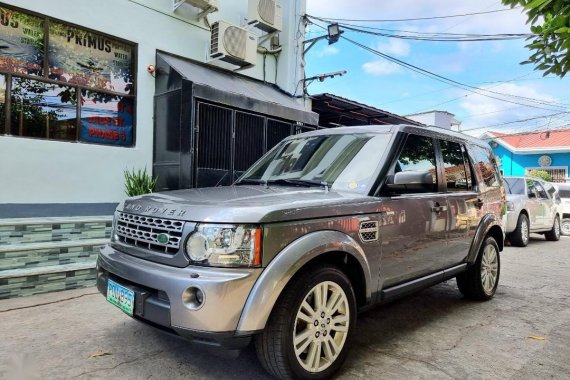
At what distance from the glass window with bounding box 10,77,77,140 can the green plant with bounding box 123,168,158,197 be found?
1.07 m

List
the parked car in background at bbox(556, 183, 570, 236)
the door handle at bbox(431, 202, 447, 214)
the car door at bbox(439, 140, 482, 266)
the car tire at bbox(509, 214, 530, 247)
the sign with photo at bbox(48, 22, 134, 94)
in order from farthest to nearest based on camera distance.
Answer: the parked car in background at bbox(556, 183, 570, 236)
the car tire at bbox(509, 214, 530, 247)
the sign with photo at bbox(48, 22, 134, 94)
the car door at bbox(439, 140, 482, 266)
the door handle at bbox(431, 202, 447, 214)

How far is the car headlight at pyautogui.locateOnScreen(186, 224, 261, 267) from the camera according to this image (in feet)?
7.23

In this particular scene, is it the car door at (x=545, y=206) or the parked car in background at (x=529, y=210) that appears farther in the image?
the car door at (x=545, y=206)

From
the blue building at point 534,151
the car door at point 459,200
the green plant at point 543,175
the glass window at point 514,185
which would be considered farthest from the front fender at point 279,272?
the blue building at point 534,151

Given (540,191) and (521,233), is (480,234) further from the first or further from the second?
(540,191)

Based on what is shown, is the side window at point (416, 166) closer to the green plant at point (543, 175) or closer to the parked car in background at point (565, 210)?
the parked car in background at point (565, 210)

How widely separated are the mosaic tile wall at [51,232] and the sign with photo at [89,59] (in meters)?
2.72

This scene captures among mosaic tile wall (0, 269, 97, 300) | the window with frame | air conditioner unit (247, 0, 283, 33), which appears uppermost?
air conditioner unit (247, 0, 283, 33)

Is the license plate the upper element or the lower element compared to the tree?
lower

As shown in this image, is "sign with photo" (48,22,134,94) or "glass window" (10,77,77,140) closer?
"glass window" (10,77,77,140)

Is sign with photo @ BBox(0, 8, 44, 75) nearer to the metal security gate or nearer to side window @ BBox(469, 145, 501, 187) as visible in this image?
the metal security gate

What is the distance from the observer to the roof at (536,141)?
22.0 m

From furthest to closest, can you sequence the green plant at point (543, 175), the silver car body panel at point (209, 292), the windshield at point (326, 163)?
the green plant at point (543, 175), the windshield at point (326, 163), the silver car body panel at point (209, 292)

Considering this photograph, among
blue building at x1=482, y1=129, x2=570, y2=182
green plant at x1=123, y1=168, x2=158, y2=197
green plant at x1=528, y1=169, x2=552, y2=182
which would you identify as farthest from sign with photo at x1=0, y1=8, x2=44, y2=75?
blue building at x1=482, y1=129, x2=570, y2=182
